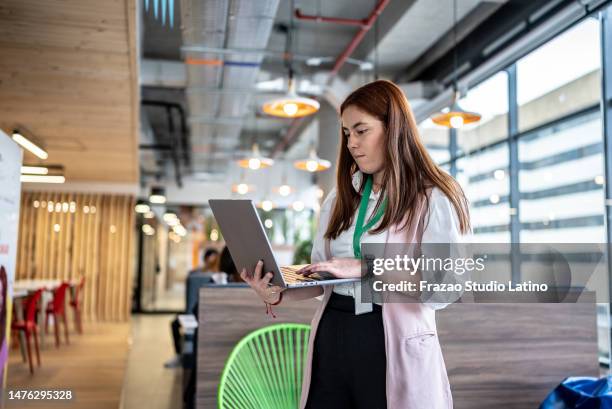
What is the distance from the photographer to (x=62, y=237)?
442 inches

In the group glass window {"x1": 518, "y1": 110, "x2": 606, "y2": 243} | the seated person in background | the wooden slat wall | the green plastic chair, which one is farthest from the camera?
the wooden slat wall

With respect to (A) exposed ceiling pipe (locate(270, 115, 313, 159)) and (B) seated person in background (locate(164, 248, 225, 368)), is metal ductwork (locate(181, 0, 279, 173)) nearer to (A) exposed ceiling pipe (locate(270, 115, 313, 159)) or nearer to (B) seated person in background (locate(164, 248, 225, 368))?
(A) exposed ceiling pipe (locate(270, 115, 313, 159))

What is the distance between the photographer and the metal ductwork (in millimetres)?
4660

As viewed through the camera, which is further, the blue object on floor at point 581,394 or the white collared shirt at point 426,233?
the blue object on floor at point 581,394

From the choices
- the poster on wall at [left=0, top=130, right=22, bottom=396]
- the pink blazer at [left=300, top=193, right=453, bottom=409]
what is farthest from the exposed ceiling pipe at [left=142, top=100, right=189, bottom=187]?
the pink blazer at [left=300, top=193, right=453, bottom=409]

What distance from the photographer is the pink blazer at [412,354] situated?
1417 mm

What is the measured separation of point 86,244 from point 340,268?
10789mm

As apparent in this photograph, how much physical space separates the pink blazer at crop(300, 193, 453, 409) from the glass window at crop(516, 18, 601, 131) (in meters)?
4.97

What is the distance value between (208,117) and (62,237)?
448 cm

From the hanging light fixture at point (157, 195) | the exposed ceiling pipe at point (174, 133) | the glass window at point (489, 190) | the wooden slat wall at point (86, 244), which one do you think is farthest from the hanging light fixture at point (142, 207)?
the glass window at point (489, 190)

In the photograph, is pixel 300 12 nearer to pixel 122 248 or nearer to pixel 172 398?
pixel 172 398

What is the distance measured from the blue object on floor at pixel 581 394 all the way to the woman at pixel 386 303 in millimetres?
1536

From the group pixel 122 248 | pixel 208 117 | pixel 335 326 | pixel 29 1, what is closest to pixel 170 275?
pixel 122 248

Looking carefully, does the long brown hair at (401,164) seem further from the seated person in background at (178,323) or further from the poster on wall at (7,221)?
the seated person in background at (178,323)
